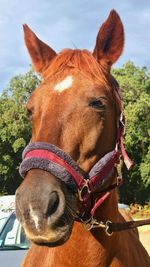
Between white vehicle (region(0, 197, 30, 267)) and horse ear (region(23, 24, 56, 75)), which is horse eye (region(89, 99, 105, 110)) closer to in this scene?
horse ear (region(23, 24, 56, 75))

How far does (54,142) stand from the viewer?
2818 millimetres

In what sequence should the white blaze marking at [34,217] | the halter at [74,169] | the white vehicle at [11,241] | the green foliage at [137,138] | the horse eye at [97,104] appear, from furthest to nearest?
the green foliage at [137,138] → the white vehicle at [11,241] → the horse eye at [97,104] → the halter at [74,169] → the white blaze marking at [34,217]

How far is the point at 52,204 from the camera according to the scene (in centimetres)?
→ 259

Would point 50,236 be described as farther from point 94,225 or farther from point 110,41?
point 110,41

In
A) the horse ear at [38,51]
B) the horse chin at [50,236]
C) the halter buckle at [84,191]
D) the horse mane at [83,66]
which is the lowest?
the horse chin at [50,236]

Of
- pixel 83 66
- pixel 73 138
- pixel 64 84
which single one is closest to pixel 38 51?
pixel 83 66

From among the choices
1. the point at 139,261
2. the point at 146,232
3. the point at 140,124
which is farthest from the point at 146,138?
the point at 139,261

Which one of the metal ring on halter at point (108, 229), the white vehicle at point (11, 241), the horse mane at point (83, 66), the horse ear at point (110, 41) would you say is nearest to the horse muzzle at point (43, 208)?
the metal ring on halter at point (108, 229)

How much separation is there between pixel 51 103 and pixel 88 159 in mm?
418

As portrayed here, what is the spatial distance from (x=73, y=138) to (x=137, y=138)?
37.0m

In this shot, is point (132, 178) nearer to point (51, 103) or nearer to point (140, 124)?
point (140, 124)

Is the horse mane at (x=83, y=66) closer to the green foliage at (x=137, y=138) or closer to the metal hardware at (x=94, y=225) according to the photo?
the metal hardware at (x=94, y=225)

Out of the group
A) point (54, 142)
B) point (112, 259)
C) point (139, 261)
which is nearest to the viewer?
point (54, 142)

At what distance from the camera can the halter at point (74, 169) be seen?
2744 mm
